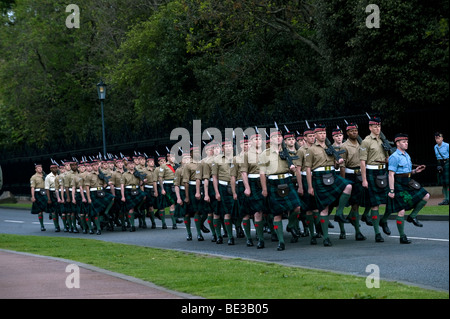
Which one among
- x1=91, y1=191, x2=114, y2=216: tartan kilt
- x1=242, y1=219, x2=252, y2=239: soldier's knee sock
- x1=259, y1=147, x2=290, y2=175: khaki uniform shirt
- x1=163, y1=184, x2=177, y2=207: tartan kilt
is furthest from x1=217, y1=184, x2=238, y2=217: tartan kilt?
x1=91, y1=191, x2=114, y2=216: tartan kilt

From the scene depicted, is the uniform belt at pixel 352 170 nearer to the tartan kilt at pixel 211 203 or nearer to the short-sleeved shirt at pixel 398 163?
the short-sleeved shirt at pixel 398 163

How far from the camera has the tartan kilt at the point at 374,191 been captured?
549 inches

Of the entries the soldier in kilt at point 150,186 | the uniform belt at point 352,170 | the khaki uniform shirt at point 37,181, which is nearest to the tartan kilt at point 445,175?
the uniform belt at point 352,170

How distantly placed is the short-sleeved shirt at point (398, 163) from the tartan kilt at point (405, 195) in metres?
0.14

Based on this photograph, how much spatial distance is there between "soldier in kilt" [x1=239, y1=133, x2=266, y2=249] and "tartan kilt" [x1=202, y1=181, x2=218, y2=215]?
1765 mm

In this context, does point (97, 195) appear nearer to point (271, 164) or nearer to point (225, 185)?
point (225, 185)

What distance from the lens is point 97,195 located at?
70.5 feet

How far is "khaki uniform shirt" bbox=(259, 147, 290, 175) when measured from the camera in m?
13.9

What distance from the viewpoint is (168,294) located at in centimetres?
881

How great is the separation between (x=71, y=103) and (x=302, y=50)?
20.6 m

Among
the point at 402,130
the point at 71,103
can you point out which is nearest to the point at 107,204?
the point at 402,130

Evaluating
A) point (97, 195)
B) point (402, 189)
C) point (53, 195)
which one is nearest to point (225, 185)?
point (402, 189)

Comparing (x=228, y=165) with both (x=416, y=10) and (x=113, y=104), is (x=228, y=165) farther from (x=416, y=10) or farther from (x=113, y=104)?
(x=113, y=104)

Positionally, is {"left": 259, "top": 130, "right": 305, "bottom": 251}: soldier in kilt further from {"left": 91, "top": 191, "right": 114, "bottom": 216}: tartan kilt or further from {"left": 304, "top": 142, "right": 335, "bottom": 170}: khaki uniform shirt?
{"left": 91, "top": 191, "right": 114, "bottom": 216}: tartan kilt
